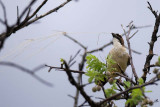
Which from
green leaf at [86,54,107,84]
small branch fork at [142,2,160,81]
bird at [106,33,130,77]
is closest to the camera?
green leaf at [86,54,107,84]

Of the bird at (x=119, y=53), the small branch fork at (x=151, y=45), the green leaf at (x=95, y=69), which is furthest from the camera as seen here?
the bird at (x=119, y=53)

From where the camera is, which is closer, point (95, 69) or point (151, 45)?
point (95, 69)

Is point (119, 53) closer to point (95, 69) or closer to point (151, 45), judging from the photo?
point (151, 45)

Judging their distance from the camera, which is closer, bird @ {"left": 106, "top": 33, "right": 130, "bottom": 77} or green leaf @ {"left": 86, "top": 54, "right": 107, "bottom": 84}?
green leaf @ {"left": 86, "top": 54, "right": 107, "bottom": 84}

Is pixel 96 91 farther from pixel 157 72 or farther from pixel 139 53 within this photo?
pixel 139 53

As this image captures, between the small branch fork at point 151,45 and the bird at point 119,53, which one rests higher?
the small branch fork at point 151,45

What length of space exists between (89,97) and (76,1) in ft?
3.26

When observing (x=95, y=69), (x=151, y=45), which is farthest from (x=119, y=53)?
(x=95, y=69)

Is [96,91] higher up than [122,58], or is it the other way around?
[96,91]

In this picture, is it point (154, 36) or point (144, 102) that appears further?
point (154, 36)

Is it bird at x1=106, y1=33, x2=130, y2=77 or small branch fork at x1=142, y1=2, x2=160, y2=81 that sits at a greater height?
small branch fork at x1=142, y1=2, x2=160, y2=81

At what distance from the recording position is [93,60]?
2.29 m

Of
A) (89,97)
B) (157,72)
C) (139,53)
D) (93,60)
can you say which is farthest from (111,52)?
(89,97)

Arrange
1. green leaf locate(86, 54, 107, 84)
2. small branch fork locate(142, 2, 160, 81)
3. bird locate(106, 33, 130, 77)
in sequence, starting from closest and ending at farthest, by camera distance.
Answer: green leaf locate(86, 54, 107, 84), small branch fork locate(142, 2, 160, 81), bird locate(106, 33, 130, 77)
